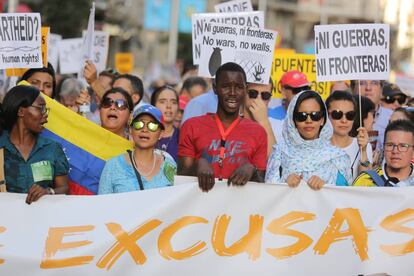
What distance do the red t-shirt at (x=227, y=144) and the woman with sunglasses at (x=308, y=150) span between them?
0.14 m

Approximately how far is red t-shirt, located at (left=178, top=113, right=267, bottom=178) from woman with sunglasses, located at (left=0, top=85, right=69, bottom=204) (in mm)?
877

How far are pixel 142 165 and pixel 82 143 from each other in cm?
96

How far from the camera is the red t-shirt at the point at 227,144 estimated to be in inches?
257

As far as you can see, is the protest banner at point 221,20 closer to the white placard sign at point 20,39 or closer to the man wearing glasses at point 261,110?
the man wearing glasses at point 261,110

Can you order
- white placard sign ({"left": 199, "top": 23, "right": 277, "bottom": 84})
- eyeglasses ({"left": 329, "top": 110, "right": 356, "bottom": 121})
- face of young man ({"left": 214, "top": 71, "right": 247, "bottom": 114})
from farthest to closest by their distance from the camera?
1. white placard sign ({"left": 199, "top": 23, "right": 277, "bottom": 84})
2. eyeglasses ({"left": 329, "top": 110, "right": 356, "bottom": 121})
3. face of young man ({"left": 214, "top": 71, "right": 247, "bottom": 114})

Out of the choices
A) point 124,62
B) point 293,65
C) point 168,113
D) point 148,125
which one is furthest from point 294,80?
point 124,62

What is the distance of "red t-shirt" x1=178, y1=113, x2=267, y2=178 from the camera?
257 inches

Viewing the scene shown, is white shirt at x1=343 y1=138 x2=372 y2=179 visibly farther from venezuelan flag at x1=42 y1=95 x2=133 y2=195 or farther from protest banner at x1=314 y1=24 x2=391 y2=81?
venezuelan flag at x1=42 y1=95 x2=133 y2=195

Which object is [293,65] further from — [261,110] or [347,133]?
[347,133]

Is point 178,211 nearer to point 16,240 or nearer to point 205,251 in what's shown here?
point 205,251

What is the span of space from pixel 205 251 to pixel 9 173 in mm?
1399

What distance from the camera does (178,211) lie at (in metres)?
6.29

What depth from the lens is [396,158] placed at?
645cm

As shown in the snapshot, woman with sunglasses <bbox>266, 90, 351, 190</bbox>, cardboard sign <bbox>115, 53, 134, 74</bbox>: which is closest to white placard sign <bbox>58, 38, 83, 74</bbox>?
woman with sunglasses <bbox>266, 90, 351, 190</bbox>
